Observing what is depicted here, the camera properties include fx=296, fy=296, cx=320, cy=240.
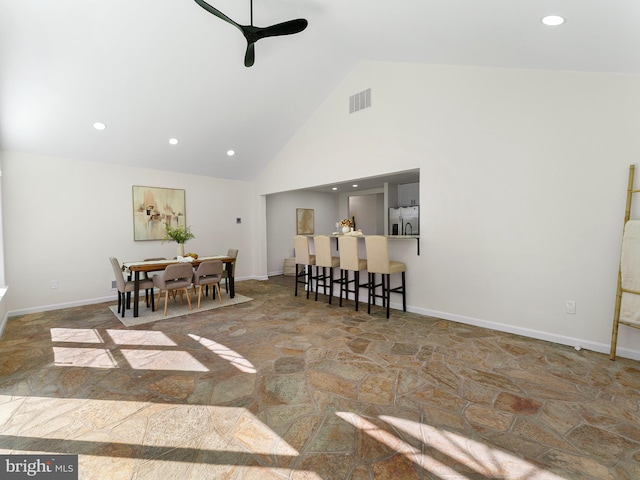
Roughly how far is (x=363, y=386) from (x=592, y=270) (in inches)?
108

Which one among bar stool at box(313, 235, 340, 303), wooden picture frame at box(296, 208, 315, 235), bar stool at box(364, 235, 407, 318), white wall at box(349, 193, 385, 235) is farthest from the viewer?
wooden picture frame at box(296, 208, 315, 235)

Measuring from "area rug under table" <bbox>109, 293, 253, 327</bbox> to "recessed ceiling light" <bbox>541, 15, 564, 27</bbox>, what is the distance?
5.30 m

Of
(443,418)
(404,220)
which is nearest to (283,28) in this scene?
(443,418)

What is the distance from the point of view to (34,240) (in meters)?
4.88

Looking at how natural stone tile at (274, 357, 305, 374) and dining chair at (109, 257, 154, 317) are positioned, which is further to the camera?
dining chair at (109, 257, 154, 317)

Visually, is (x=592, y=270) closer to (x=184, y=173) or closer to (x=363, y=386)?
(x=363, y=386)

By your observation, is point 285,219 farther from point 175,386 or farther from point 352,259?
point 175,386

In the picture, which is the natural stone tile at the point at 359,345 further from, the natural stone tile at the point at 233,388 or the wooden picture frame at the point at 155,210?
the wooden picture frame at the point at 155,210

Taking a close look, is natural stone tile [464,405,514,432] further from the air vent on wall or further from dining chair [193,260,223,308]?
the air vent on wall

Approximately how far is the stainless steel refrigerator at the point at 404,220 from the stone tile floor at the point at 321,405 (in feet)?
11.0

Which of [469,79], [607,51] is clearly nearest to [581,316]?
[607,51]

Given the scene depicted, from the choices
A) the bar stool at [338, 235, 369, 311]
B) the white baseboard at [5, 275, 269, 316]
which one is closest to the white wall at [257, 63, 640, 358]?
the bar stool at [338, 235, 369, 311]

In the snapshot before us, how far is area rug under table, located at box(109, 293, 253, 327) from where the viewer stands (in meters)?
4.44

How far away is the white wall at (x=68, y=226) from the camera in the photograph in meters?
4.74
